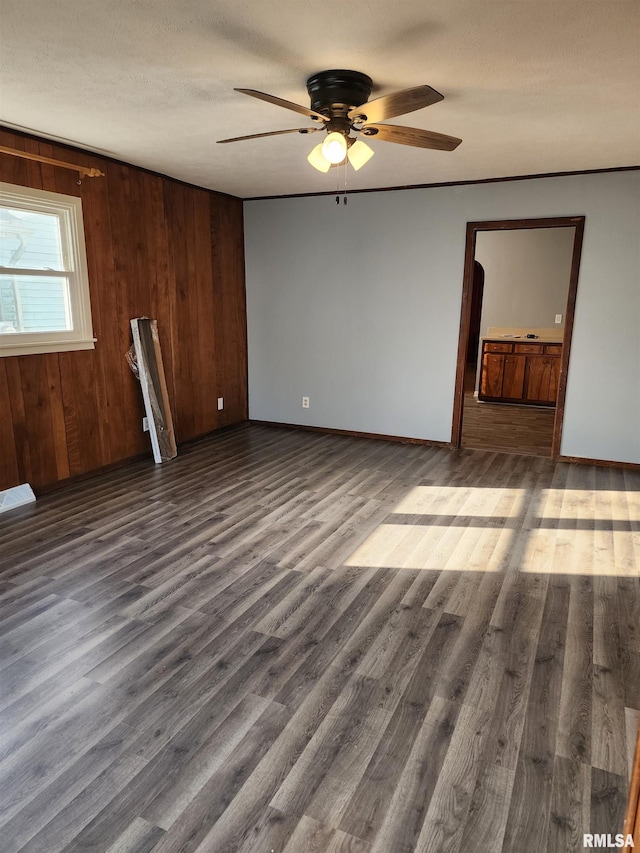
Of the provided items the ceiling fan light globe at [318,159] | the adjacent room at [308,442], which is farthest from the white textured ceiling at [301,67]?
the ceiling fan light globe at [318,159]

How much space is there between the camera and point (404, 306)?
17.5 feet

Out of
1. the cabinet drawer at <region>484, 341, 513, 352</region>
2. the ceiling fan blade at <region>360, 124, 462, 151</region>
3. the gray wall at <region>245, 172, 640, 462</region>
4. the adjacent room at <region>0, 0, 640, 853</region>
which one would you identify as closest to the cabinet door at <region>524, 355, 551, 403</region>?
the cabinet drawer at <region>484, 341, 513, 352</region>

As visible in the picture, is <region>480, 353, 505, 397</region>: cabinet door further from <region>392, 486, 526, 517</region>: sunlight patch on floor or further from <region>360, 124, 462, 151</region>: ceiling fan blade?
<region>360, 124, 462, 151</region>: ceiling fan blade

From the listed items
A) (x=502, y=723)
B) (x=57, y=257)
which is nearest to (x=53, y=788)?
(x=502, y=723)

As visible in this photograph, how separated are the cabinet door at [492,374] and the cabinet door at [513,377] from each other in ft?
0.22

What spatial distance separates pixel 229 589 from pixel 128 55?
250 centimetres

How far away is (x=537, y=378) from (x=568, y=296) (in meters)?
2.86

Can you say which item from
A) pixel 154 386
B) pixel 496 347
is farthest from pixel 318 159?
pixel 496 347

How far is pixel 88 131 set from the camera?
348 cm

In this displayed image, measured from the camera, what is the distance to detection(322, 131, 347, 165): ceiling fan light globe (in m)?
2.54

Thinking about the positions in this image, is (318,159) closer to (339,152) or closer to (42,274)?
(339,152)

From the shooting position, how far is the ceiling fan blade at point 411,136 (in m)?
2.63

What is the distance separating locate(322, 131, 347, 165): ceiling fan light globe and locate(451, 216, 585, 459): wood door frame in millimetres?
2686

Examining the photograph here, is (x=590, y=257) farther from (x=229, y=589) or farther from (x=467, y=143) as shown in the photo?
(x=229, y=589)
